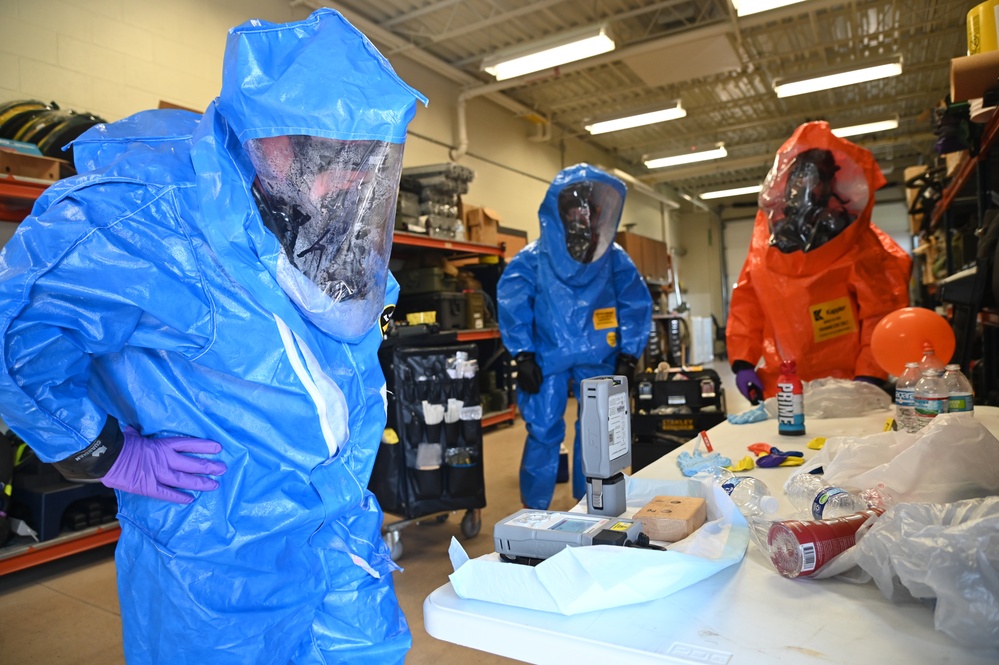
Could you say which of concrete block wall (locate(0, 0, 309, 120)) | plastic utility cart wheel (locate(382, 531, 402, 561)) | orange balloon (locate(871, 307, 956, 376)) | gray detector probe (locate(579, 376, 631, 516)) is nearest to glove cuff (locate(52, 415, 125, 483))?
gray detector probe (locate(579, 376, 631, 516))

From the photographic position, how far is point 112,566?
3084 mm

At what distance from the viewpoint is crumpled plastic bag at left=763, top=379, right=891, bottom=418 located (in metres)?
2.11

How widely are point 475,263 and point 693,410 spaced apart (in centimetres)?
375

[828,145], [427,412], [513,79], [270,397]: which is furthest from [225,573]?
[513,79]

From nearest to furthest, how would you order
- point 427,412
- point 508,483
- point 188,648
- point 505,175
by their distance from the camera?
point 188,648, point 427,412, point 508,483, point 505,175

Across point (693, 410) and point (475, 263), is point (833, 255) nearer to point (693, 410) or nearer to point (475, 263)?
point (693, 410)

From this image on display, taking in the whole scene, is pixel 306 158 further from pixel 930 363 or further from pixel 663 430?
pixel 663 430

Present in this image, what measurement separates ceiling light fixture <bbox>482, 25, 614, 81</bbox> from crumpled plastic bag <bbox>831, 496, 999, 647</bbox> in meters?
5.36

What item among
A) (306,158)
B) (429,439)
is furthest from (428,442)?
(306,158)

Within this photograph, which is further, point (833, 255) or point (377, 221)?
point (833, 255)

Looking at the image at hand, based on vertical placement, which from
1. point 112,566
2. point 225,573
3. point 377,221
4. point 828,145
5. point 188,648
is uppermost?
point 828,145

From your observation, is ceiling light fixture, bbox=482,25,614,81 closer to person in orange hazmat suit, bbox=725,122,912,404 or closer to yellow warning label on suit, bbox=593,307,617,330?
yellow warning label on suit, bbox=593,307,617,330

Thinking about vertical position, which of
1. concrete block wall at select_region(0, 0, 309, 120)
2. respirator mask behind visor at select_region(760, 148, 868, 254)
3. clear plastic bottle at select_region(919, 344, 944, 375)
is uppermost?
concrete block wall at select_region(0, 0, 309, 120)

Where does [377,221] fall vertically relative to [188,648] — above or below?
above
